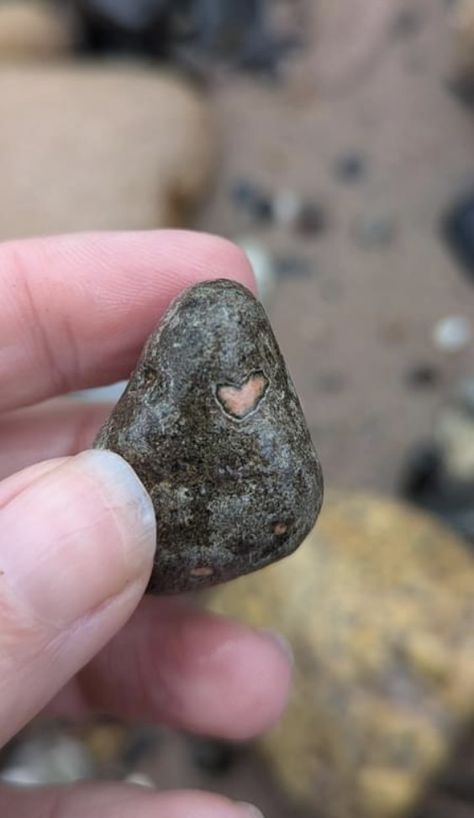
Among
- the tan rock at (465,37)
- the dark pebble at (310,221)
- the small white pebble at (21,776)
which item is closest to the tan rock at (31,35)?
the dark pebble at (310,221)

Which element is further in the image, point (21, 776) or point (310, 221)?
point (310, 221)

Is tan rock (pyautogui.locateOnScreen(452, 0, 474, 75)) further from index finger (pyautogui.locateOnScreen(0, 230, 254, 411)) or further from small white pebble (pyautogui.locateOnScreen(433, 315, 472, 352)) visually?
index finger (pyautogui.locateOnScreen(0, 230, 254, 411))

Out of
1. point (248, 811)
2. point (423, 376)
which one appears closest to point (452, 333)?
point (423, 376)

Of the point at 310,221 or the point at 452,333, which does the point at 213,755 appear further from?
the point at 310,221

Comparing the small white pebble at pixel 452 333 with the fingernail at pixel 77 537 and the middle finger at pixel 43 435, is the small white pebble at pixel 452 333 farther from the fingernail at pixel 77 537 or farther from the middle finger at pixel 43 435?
the fingernail at pixel 77 537

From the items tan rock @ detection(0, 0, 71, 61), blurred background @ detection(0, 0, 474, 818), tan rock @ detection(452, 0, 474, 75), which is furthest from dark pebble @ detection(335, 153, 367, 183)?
tan rock @ detection(0, 0, 71, 61)
